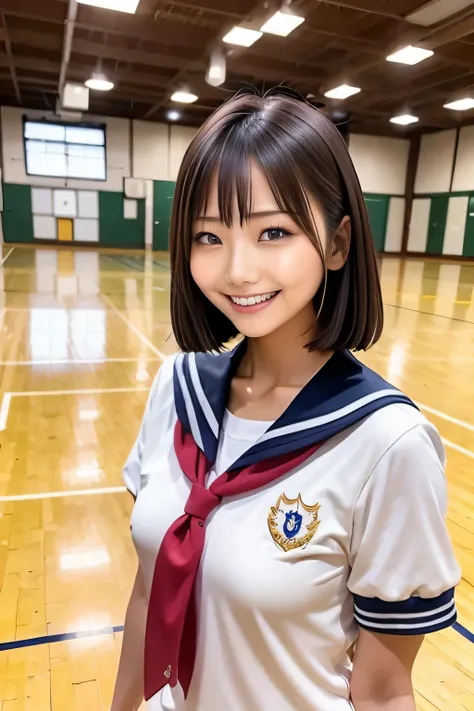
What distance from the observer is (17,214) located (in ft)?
67.4

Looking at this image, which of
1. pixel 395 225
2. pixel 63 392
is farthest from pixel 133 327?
pixel 395 225

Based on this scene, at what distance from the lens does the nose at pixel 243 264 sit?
31.7 inches

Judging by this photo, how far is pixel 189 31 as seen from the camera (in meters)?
11.6

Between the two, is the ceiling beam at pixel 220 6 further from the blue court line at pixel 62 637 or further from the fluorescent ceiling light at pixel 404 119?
the blue court line at pixel 62 637

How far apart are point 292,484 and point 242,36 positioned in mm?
12036

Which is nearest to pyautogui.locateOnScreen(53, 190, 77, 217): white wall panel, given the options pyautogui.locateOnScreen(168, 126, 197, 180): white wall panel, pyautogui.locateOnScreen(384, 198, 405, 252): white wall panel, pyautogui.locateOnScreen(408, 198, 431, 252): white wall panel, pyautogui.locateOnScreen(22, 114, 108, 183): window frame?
pyautogui.locateOnScreen(22, 114, 108, 183): window frame

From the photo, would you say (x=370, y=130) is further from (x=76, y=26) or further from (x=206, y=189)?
(x=206, y=189)

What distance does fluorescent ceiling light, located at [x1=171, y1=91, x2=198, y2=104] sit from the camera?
16.4m

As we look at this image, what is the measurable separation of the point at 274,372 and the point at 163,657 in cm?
48

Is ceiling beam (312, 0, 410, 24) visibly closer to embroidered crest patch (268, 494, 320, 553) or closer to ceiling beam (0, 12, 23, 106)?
ceiling beam (0, 12, 23, 106)

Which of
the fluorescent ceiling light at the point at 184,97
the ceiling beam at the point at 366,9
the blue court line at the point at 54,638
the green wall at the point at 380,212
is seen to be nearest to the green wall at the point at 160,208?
the fluorescent ceiling light at the point at 184,97

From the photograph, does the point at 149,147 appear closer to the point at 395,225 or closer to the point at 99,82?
the point at 99,82

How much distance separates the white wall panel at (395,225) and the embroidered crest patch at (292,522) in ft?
78.3

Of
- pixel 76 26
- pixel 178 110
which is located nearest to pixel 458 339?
pixel 76 26
